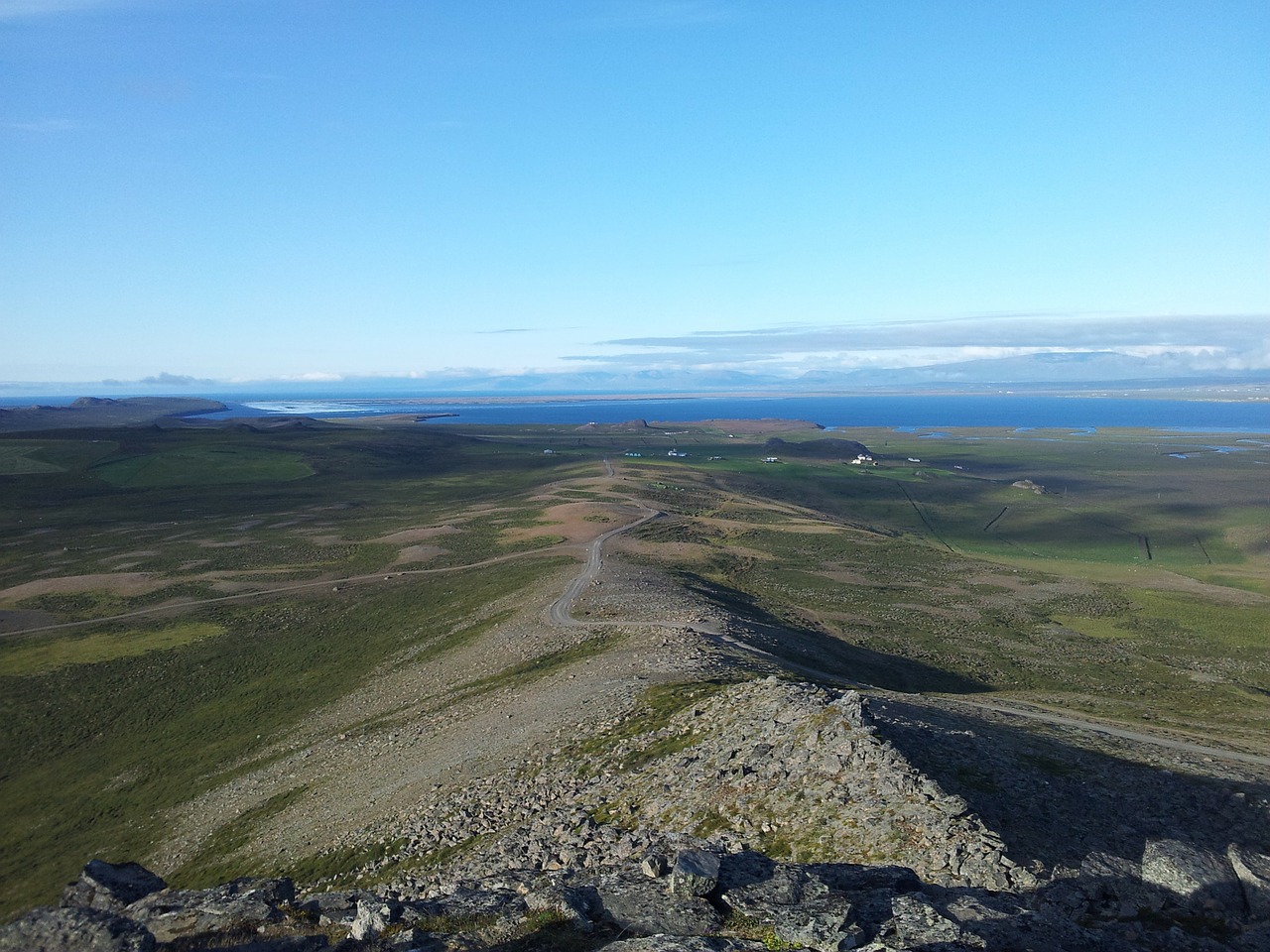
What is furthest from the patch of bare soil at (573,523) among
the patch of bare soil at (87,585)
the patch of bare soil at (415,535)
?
the patch of bare soil at (87,585)

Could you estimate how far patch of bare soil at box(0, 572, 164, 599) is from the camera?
68.9m

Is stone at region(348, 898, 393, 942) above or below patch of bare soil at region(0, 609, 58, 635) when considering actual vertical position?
above

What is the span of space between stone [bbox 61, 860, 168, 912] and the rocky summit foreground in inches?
2.3

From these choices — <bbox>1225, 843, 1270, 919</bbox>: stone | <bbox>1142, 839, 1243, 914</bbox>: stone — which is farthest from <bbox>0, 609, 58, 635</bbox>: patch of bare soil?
<bbox>1225, 843, 1270, 919</bbox>: stone

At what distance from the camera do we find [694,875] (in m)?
16.5

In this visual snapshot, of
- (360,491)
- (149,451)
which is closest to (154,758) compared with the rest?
(360,491)

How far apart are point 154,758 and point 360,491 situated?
96978 millimetres

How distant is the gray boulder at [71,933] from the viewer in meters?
14.1

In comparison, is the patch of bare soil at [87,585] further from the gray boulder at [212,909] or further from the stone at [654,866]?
the stone at [654,866]

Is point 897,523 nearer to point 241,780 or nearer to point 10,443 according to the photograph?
point 241,780

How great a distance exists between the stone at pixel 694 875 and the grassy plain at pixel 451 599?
883 inches

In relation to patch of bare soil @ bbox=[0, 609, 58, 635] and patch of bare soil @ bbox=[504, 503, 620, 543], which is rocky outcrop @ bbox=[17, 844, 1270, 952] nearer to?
patch of bare soil @ bbox=[0, 609, 58, 635]

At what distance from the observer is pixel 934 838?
1956 centimetres

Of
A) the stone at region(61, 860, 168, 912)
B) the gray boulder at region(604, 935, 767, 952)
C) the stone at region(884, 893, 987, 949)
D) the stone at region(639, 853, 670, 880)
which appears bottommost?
the stone at region(61, 860, 168, 912)
